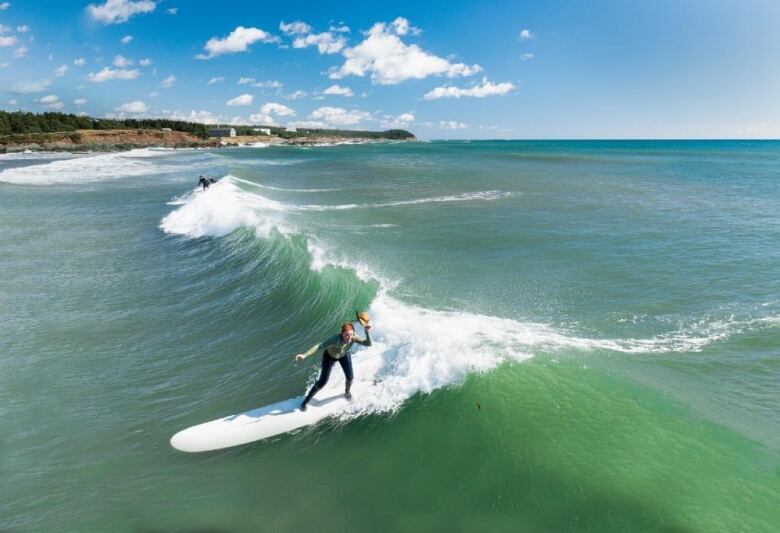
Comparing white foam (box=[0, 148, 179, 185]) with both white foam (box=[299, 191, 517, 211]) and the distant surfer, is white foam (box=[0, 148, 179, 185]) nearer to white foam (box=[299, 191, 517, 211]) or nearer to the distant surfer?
white foam (box=[299, 191, 517, 211])

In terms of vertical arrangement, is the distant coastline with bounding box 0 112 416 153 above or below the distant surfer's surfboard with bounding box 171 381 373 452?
above

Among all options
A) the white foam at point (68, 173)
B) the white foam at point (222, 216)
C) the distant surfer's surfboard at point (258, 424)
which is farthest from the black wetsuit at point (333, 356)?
the white foam at point (68, 173)

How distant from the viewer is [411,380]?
9.52 metres

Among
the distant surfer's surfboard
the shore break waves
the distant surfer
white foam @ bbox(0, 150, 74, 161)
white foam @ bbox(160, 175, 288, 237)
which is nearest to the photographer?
the distant surfer's surfboard

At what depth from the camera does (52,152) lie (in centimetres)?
10538

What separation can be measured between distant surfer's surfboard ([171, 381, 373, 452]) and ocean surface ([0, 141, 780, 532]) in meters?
0.22

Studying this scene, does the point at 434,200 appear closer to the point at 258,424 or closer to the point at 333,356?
the point at 333,356

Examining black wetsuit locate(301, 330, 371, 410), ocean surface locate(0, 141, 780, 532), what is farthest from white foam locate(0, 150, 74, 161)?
black wetsuit locate(301, 330, 371, 410)

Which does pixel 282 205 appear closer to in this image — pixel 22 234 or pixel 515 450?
pixel 22 234

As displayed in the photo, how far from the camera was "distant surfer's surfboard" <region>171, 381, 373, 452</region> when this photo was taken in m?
8.02

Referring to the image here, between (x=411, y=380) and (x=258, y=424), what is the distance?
10.4ft

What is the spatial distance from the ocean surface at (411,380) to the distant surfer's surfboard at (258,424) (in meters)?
0.22

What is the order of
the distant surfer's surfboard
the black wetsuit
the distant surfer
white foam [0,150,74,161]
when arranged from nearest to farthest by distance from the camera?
the distant surfer's surfboard → the distant surfer → the black wetsuit → white foam [0,150,74,161]

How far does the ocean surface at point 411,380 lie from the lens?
6.79 meters
